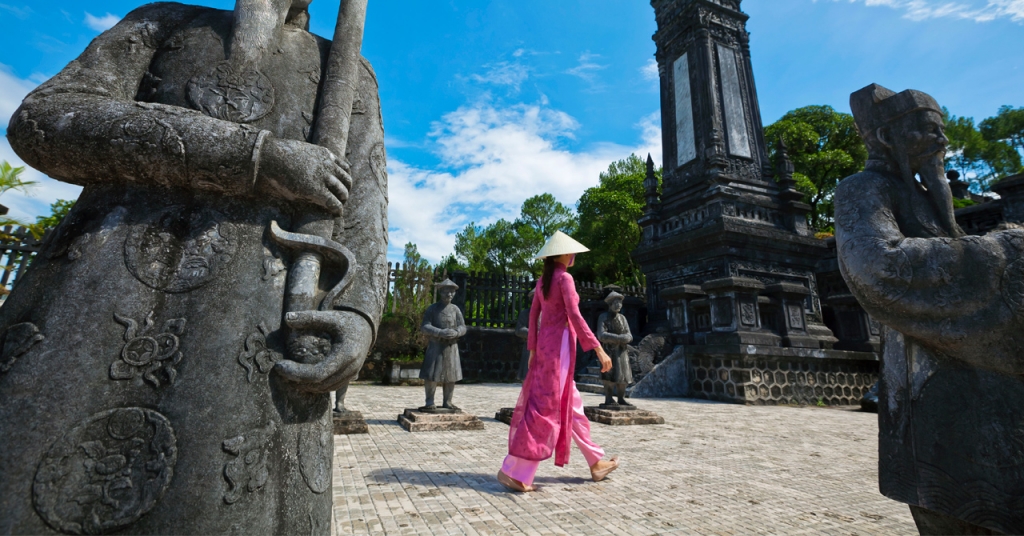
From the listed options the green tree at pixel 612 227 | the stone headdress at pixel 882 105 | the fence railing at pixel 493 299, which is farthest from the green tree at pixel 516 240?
the stone headdress at pixel 882 105

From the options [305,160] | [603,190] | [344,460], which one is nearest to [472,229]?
[603,190]

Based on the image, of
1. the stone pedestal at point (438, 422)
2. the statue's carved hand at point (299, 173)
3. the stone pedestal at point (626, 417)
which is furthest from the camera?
the stone pedestal at point (626, 417)

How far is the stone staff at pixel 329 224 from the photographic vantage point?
143 centimetres

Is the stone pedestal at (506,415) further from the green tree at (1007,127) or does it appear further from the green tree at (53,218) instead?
the green tree at (1007,127)

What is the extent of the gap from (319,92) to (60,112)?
0.77m

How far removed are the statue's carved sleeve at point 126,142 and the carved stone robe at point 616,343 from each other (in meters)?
5.93

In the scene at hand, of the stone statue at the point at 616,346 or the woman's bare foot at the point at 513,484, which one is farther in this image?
the stone statue at the point at 616,346

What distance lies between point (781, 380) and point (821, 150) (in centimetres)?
2181

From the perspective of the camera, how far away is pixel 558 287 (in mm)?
3730

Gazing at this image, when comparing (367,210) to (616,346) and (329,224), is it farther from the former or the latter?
(616,346)

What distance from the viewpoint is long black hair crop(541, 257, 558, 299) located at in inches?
151

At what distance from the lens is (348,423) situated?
17.2 feet

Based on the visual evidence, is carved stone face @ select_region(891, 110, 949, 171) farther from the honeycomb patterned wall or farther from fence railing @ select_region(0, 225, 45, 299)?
fence railing @ select_region(0, 225, 45, 299)

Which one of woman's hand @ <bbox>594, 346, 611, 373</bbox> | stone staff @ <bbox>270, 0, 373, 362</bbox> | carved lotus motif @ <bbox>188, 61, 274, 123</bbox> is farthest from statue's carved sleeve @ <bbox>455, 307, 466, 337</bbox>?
carved lotus motif @ <bbox>188, 61, 274, 123</bbox>
